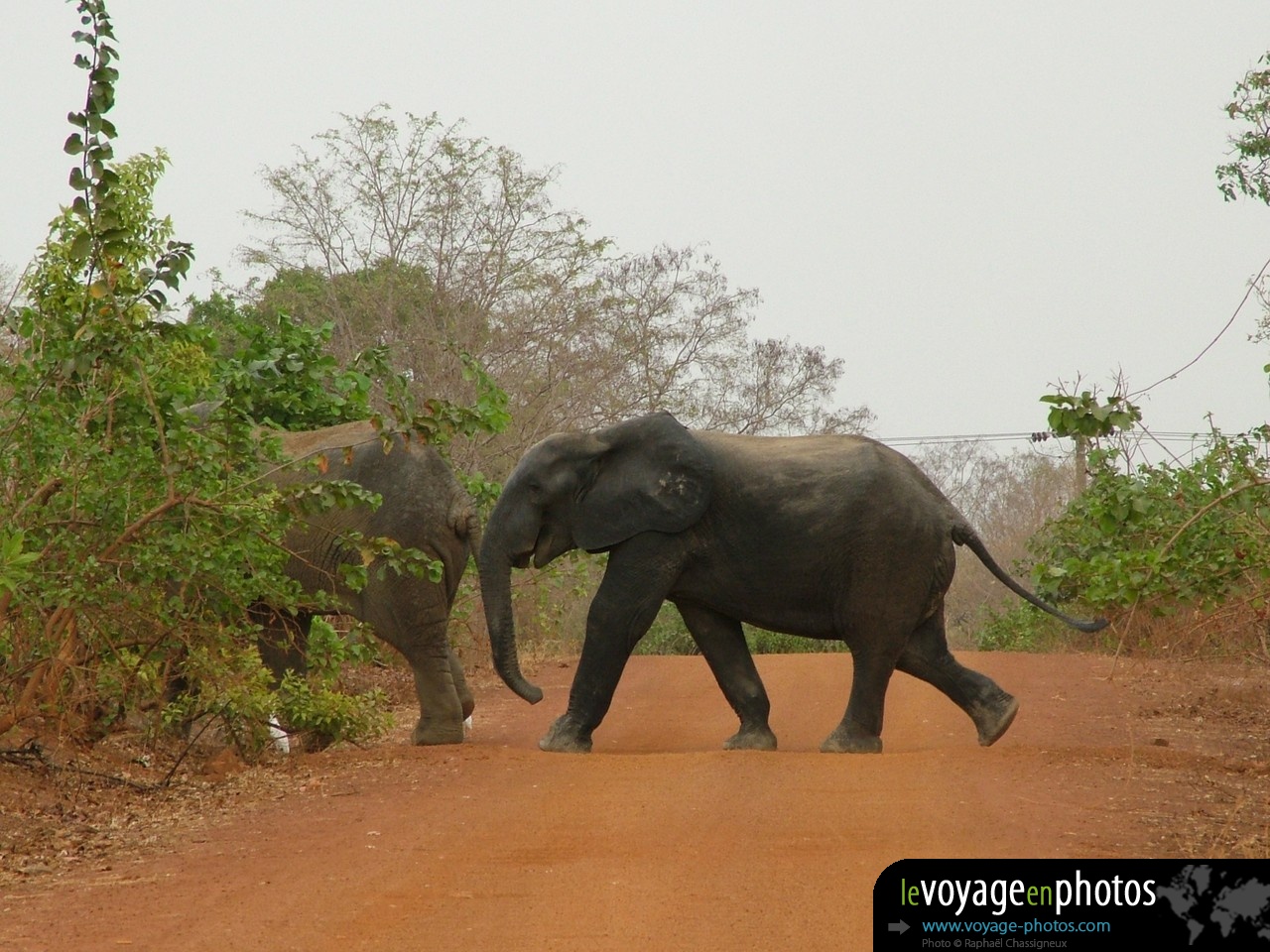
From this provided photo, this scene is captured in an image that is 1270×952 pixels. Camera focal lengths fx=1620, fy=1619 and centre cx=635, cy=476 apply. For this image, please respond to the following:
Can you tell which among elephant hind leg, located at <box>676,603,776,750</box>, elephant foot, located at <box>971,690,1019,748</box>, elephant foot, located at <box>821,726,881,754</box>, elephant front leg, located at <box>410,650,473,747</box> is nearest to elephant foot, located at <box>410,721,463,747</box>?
elephant front leg, located at <box>410,650,473,747</box>

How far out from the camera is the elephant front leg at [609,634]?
10.6 metres

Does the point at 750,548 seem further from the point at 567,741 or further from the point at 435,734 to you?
the point at 435,734

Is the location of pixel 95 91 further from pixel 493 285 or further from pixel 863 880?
pixel 493 285

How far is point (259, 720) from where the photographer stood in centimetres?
964

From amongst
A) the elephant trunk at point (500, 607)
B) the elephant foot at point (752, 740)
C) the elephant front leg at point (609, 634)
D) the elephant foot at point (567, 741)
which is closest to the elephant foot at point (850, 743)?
the elephant foot at point (752, 740)

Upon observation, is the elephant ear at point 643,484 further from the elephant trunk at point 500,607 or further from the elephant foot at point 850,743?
the elephant foot at point 850,743

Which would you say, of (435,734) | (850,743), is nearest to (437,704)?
(435,734)

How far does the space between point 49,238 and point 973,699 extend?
6.43m

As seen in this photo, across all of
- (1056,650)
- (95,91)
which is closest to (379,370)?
(95,91)

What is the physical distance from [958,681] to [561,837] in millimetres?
4651

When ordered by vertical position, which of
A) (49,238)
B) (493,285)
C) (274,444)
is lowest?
(274,444)

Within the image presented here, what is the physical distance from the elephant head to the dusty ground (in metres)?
1.09

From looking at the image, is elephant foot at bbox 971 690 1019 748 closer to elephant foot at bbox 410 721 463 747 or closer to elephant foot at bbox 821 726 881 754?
elephant foot at bbox 821 726 881 754

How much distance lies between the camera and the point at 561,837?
696 centimetres
